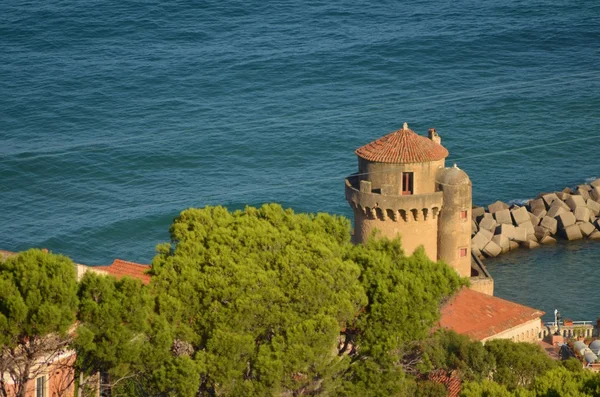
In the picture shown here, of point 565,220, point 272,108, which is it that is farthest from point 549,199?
point 272,108

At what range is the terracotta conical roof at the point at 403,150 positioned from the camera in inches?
2267

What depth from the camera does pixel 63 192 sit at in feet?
315

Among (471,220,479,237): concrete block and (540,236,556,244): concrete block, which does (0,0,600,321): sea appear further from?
(471,220,479,237): concrete block

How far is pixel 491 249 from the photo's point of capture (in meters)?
80.1

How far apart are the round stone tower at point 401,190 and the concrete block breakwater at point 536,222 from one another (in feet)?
70.7

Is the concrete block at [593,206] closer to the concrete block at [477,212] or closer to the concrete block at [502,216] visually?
the concrete block at [502,216]

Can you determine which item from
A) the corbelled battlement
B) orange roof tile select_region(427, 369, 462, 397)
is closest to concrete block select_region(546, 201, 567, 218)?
the corbelled battlement

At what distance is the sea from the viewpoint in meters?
89.6

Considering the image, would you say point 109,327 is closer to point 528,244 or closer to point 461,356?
point 461,356

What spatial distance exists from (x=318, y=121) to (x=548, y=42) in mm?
31513

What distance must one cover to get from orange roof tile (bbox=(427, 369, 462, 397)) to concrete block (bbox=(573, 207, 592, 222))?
34960 mm

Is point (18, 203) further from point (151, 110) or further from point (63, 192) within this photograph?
point (151, 110)

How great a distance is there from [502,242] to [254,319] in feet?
122

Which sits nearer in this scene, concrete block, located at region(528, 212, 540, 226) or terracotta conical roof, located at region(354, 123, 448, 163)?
terracotta conical roof, located at region(354, 123, 448, 163)
